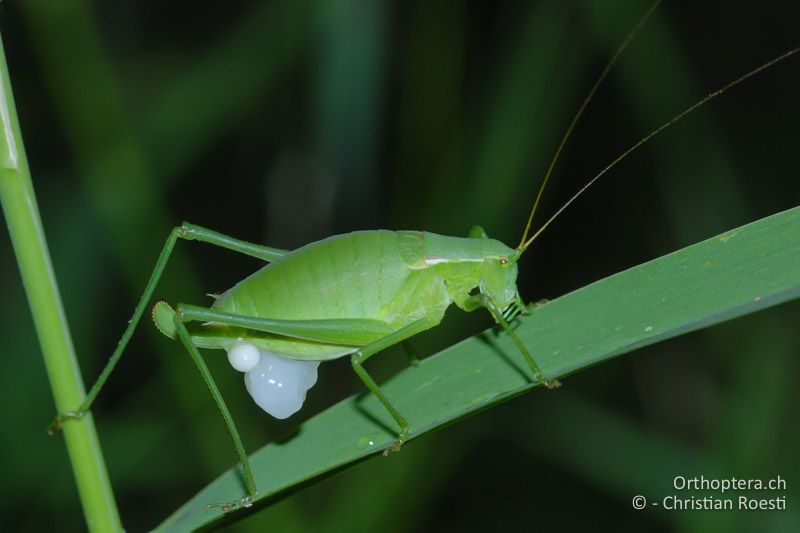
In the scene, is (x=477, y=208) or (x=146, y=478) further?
(x=146, y=478)

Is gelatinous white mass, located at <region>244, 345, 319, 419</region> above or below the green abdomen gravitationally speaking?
below

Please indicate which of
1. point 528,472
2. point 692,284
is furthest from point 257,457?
point 528,472

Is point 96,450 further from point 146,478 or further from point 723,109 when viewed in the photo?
point 723,109

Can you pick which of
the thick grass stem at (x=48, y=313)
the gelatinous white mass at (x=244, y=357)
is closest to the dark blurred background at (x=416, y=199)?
the gelatinous white mass at (x=244, y=357)

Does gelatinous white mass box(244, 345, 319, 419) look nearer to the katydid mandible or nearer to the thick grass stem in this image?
the katydid mandible

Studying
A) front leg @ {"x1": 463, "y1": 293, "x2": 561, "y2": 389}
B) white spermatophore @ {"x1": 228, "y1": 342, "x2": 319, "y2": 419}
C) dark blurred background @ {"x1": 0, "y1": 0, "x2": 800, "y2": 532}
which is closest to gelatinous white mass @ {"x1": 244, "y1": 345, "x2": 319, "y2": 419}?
white spermatophore @ {"x1": 228, "y1": 342, "x2": 319, "y2": 419}

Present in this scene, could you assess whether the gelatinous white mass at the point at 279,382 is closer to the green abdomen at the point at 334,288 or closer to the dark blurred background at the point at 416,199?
the green abdomen at the point at 334,288

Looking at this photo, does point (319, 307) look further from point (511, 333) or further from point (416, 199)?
point (416, 199)
